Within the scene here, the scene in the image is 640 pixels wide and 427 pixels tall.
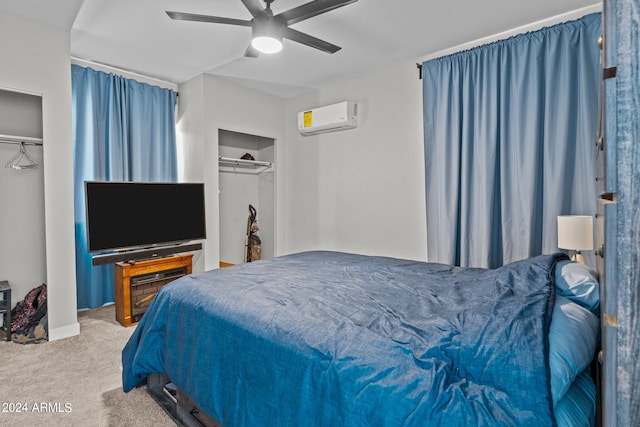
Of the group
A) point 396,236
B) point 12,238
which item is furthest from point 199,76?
point 396,236

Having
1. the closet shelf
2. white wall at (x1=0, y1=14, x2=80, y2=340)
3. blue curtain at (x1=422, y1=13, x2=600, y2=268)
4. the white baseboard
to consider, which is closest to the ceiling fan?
white wall at (x1=0, y1=14, x2=80, y2=340)

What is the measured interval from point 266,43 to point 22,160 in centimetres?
259

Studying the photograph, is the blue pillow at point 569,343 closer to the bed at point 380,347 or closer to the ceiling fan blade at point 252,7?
the bed at point 380,347

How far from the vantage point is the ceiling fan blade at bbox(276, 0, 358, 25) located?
80.8 inches

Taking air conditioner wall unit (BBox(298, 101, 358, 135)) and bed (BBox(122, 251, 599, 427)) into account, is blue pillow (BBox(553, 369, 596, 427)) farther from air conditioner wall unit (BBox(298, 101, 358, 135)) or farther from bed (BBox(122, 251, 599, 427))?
air conditioner wall unit (BBox(298, 101, 358, 135))

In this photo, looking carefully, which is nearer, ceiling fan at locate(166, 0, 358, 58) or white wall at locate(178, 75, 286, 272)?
ceiling fan at locate(166, 0, 358, 58)

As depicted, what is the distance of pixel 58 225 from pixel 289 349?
272 cm

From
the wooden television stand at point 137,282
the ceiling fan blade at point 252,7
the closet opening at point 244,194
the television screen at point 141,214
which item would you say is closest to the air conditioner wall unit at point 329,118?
the closet opening at point 244,194

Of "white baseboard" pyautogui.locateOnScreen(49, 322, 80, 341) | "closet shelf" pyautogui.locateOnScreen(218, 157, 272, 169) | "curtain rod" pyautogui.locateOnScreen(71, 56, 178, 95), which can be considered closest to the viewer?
"white baseboard" pyautogui.locateOnScreen(49, 322, 80, 341)

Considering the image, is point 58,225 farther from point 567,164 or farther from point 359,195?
point 567,164

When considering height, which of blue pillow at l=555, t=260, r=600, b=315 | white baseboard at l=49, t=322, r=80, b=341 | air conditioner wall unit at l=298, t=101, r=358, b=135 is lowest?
white baseboard at l=49, t=322, r=80, b=341

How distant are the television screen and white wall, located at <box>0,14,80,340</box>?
24 cm

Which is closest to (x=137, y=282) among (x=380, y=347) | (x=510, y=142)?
(x=380, y=347)

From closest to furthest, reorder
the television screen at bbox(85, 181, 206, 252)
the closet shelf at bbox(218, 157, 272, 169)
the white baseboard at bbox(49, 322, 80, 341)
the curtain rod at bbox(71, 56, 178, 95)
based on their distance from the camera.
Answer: the white baseboard at bbox(49, 322, 80, 341)
the television screen at bbox(85, 181, 206, 252)
the curtain rod at bbox(71, 56, 178, 95)
the closet shelf at bbox(218, 157, 272, 169)
